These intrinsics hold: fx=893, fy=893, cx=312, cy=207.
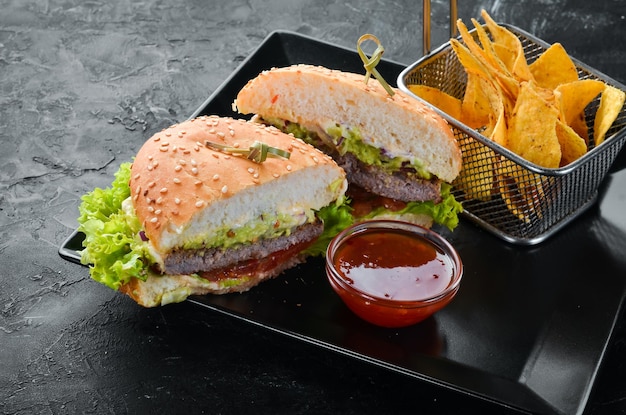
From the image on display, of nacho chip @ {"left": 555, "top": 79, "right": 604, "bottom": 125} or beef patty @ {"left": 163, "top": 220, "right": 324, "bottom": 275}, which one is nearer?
beef patty @ {"left": 163, "top": 220, "right": 324, "bottom": 275}

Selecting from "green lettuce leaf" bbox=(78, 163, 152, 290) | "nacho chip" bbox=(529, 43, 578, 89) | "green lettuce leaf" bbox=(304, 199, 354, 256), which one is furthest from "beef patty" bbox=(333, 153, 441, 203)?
"green lettuce leaf" bbox=(78, 163, 152, 290)

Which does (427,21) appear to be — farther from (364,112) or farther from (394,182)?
(394,182)

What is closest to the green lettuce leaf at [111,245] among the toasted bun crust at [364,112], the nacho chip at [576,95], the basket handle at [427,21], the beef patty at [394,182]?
the toasted bun crust at [364,112]

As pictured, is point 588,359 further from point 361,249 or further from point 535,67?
point 535,67

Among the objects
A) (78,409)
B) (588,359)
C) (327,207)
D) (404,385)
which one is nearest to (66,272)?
(78,409)

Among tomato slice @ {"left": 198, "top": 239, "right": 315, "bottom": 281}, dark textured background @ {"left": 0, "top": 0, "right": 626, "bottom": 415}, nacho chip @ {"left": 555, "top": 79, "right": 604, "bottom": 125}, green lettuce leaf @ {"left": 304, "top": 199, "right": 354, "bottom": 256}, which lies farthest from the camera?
nacho chip @ {"left": 555, "top": 79, "right": 604, "bottom": 125}

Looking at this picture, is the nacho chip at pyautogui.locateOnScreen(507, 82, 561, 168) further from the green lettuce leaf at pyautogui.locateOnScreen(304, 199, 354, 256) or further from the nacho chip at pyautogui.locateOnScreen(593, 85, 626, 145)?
the green lettuce leaf at pyautogui.locateOnScreen(304, 199, 354, 256)
